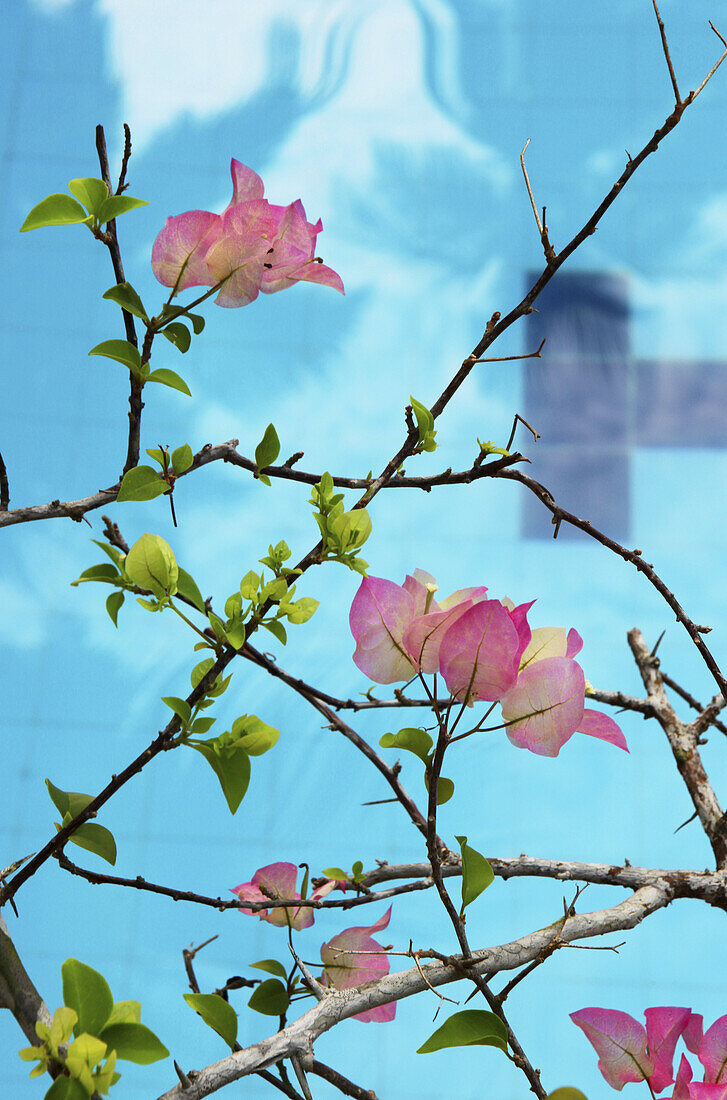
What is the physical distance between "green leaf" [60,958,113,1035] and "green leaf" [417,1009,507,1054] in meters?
0.10

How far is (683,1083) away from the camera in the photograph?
360 millimetres

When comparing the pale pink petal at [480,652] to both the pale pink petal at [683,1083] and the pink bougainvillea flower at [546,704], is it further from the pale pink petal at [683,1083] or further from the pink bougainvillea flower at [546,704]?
the pale pink petal at [683,1083]

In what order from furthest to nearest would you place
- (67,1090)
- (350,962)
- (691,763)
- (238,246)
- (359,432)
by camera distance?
(359,432)
(691,763)
(350,962)
(238,246)
(67,1090)

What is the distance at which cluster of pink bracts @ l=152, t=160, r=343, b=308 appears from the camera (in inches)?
13.9

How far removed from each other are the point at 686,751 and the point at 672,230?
131 cm

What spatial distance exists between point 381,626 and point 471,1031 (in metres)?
0.13

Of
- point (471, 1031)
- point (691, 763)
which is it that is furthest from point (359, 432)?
point (471, 1031)

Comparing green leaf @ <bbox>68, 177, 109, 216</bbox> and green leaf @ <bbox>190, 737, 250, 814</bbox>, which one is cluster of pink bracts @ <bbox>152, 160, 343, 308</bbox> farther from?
green leaf @ <bbox>190, 737, 250, 814</bbox>

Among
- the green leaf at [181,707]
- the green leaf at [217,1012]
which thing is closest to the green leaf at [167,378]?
Answer: the green leaf at [181,707]

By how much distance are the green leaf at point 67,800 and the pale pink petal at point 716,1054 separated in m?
0.26

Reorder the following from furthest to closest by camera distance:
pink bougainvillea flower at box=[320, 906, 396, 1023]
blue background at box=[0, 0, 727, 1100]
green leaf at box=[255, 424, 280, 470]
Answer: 1. blue background at box=[0, 0, 727, 1100]
2. pink bougainvillea flower at box=[320, 906, 396, 1023]
3. green leaf at box=[255, 424, 280, 470]

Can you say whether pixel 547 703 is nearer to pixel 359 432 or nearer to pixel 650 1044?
pixel 650 1044

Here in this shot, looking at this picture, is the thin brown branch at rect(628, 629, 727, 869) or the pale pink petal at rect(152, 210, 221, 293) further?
the thin brown branch at rect(628, 629, 727, 869)

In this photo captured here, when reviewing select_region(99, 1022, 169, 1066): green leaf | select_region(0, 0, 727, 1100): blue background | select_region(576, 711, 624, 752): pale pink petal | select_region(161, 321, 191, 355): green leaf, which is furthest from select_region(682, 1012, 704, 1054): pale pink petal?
select_region(0, 0, 727, 1100): blue background
